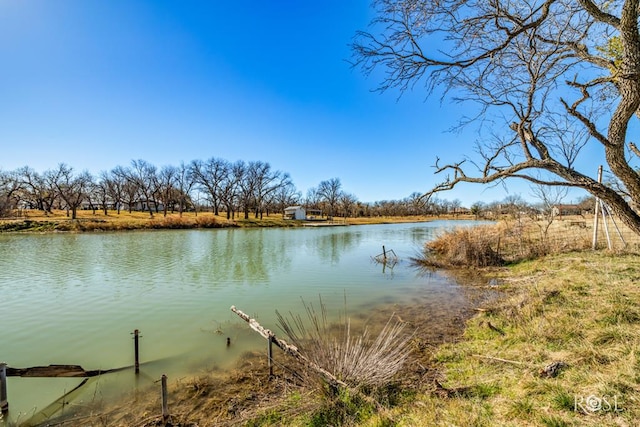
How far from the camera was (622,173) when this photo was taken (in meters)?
3.27

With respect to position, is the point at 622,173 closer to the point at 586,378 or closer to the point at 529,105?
the point at 529,105

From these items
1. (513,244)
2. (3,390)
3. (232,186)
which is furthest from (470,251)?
(232,186)

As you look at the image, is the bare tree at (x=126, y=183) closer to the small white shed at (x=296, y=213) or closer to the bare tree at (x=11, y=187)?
Answer: the bare tree at (x=11, y=187)

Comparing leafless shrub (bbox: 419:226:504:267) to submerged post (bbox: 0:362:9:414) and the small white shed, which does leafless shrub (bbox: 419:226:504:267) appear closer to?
submerged post (bbox: 0:362:9:414)

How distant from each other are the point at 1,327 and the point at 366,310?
973 cm

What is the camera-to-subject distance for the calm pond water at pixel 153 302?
575 cm

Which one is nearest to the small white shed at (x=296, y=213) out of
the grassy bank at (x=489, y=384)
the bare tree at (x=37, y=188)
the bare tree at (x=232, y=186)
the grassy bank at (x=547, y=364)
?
the bare tree at (x=232, y=186)

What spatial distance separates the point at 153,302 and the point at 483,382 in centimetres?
965

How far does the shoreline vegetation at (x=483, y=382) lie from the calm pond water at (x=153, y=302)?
118 centimetres

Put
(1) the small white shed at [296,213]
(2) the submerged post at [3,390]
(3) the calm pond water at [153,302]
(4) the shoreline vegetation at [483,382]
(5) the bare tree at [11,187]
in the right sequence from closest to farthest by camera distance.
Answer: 1. (4) the shoreline vegetation at [483,382]
2. (2) the submerged post at [3,390]
3. (3) the calm pond water at [153,302]
4. (5) the bare tree at [11,187]
5. (1) the small white shed at [296,213]

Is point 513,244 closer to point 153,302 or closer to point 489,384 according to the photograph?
point 489,384

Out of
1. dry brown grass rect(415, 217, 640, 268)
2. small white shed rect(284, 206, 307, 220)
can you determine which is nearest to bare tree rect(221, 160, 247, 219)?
small white shed rect(284, 206, 307, 220)

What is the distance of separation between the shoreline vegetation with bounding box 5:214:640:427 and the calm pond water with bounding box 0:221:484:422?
118cm

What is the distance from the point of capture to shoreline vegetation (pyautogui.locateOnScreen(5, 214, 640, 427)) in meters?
2.88
